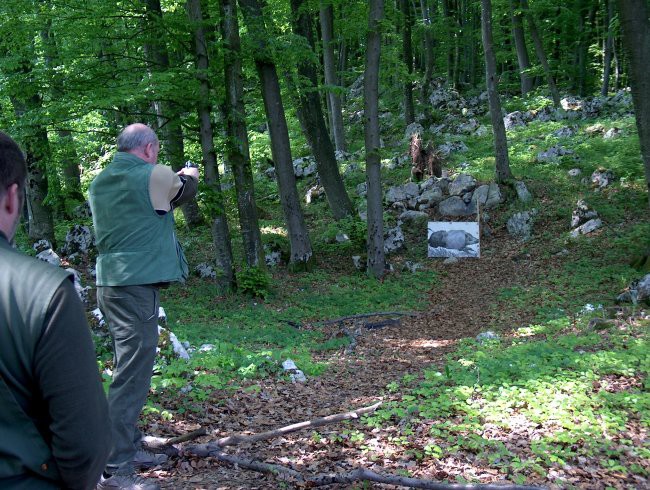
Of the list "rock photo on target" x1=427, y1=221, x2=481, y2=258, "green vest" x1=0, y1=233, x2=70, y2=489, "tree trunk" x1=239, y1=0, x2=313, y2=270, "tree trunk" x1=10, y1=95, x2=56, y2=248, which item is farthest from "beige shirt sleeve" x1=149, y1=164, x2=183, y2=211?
"rock photo on target" x1=427, y1=221, x2=481, y2=258

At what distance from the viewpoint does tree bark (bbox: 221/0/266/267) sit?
1129cm

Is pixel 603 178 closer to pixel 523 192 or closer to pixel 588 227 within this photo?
pixel 523 192

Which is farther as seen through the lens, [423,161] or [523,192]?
[423,161]

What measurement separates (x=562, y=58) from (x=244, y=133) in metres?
24.3

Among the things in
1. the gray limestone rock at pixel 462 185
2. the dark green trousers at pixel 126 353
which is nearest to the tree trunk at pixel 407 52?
the gray limestone rock at pixel 462 185

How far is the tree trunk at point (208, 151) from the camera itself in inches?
422

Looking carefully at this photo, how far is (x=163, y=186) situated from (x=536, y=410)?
3800 millimetres

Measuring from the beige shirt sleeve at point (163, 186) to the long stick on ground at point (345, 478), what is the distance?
6.49ft

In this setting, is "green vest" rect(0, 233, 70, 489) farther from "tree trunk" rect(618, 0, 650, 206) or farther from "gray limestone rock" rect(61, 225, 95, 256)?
"gray limestone rock" rect(61, 225, 95, 256)

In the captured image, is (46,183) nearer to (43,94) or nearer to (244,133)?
(43,94)

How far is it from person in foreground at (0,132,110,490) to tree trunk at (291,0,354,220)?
1402 centimetres

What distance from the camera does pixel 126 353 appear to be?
3.58 meters

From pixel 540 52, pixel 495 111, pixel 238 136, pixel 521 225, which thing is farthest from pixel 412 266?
pixel 540 52

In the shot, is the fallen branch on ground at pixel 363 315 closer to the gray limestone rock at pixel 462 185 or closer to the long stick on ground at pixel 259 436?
the long stick on ground at pixel 259 436
